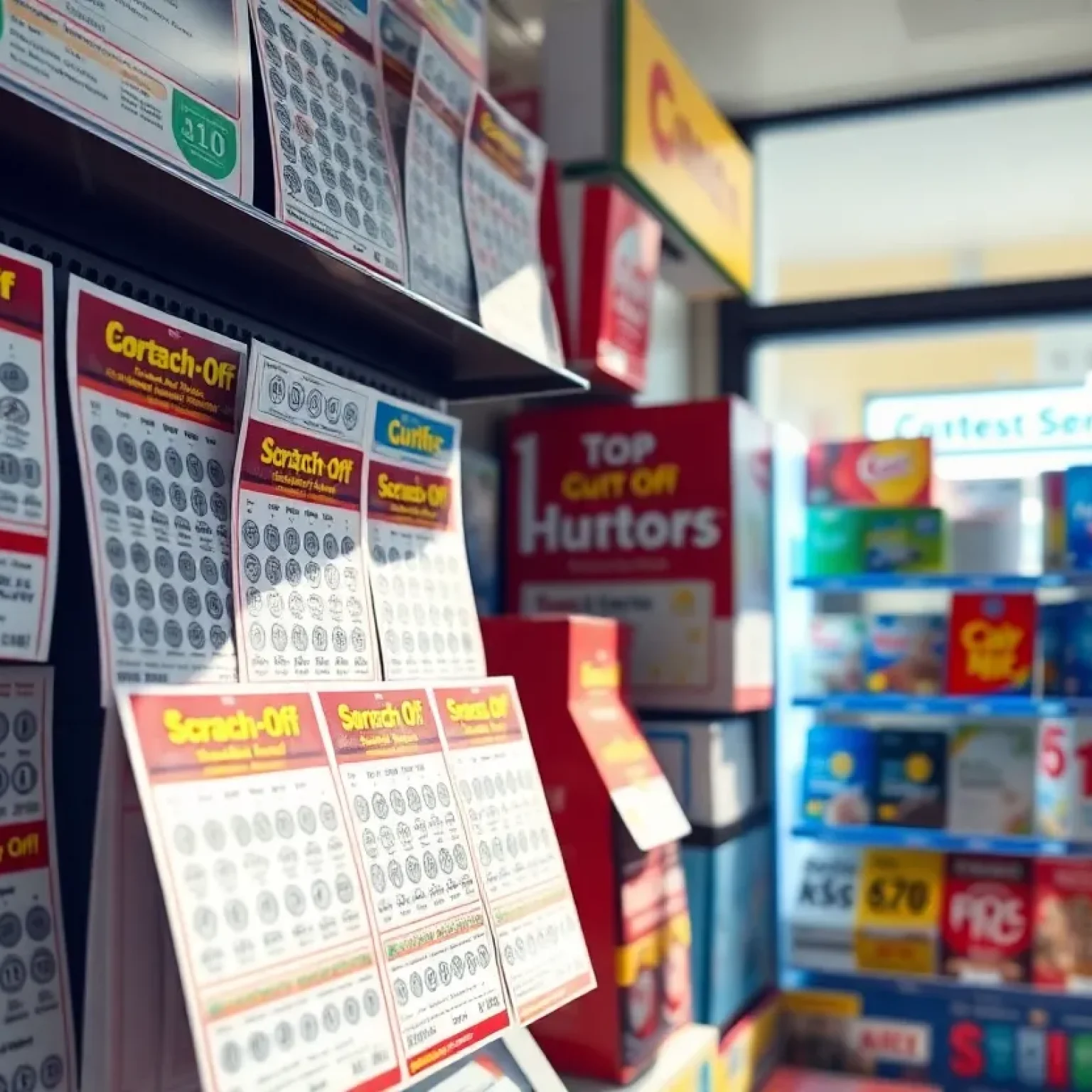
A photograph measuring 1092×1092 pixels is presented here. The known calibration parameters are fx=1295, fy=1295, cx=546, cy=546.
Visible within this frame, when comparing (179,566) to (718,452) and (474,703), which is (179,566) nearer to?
(474,703)

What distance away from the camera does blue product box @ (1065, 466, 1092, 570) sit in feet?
9.65

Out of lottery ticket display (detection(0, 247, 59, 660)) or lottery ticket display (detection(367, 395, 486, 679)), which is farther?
lottery ticket display (detection(367, 395, 486, 679))

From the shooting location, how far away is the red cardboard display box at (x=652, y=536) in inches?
103

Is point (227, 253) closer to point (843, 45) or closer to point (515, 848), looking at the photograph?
point (515, 848)

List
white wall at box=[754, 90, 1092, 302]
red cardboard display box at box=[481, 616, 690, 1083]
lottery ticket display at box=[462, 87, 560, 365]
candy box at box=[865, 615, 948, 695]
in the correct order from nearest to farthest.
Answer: lottery ticket display at box=[462, 87, 560, 365] < red cardboard display box at box=[481, 616, 690, 1083] < candy box at box=[865, 615, 948, 695] < white wall at box=[754, 90, 1092, 302]

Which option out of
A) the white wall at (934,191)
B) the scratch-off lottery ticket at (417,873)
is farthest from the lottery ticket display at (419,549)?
the white wall at (934,191)

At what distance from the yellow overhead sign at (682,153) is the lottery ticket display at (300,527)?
1.25m

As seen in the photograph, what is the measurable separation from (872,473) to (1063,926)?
1120 mm

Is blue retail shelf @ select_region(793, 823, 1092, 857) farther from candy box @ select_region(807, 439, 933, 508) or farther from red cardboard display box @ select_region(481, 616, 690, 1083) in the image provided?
red cardboard display box @ select_region(481, 616, 690, 1083)

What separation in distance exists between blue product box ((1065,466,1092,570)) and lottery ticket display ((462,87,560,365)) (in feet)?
5.25

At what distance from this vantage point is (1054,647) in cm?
→ 300

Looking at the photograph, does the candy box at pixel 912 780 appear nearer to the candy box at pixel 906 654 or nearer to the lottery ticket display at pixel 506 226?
the candy box at pixel 906 654

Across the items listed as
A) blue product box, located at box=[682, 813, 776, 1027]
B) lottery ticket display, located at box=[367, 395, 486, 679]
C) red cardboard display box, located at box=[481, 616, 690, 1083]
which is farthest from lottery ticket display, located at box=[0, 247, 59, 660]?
blue product box, located at box=[682, 813, 776, 1027]

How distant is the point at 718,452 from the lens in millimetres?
2625
